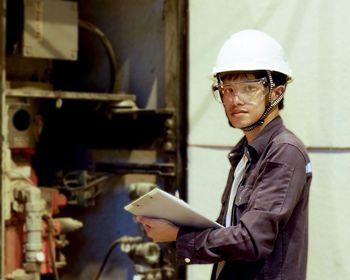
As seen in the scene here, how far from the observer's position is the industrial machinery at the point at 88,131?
3498 millimetres

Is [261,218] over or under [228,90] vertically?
under

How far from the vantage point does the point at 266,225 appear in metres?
1.95

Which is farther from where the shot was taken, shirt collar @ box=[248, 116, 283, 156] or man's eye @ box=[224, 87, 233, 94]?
man's eye @ box=[224, 87, 233, 94]

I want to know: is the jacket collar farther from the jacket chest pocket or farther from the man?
the jacket chest pocket

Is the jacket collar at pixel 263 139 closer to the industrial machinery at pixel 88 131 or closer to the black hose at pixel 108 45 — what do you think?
the industrial machinery at pixel 88 131

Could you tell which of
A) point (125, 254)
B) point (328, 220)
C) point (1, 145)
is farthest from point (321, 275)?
point (1, 145)

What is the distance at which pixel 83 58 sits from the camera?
4172mm

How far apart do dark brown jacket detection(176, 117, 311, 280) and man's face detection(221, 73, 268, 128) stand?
0.22ft

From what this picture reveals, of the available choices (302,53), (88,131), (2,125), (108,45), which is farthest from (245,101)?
(88,131)

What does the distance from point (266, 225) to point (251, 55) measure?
21.6 inches

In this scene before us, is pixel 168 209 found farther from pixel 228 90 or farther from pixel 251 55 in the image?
pixel 251 55

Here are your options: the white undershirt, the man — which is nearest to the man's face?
the man

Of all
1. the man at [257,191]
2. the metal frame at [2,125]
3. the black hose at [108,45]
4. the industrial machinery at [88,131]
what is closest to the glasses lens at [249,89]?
the man at [257,191]

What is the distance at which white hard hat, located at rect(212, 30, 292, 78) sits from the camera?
219 cm
